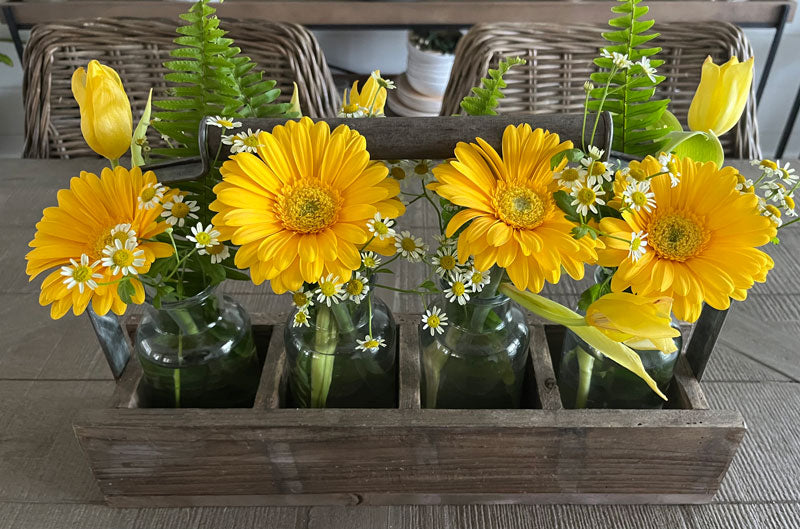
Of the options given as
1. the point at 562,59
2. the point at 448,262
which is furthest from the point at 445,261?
the point at 562,59

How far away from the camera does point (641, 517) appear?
520mm

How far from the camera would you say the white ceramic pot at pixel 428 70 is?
1726mm

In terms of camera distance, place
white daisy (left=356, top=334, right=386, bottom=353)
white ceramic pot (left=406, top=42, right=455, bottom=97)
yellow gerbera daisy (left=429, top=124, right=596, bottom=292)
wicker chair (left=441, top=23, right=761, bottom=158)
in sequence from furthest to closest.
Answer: white ceramic pot (left=406, top=42, right=455, bottom=97) → wicker chair (left=441, top=23, right=761, bottom=158) → white daisy (left=356, top=334, right=386, bottom=353) → yellow gerbera daisy (left=429, top=124, right=596, bottom=292)

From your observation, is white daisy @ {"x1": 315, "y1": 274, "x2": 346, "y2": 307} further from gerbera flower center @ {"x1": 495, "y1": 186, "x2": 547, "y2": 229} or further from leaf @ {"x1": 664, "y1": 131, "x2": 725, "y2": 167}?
leaf @ {"x1": 664, "y1": 131, "x2": 725, "y2": 167}

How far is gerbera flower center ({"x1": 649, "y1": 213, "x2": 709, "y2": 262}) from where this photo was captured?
0.37m

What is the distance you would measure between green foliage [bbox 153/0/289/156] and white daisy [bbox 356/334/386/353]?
0.61 feet

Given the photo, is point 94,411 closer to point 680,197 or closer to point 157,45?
point 680,197

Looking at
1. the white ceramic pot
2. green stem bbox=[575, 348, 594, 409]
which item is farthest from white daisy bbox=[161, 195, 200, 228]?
the white ceramic pot

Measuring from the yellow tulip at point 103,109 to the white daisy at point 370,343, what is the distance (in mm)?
224

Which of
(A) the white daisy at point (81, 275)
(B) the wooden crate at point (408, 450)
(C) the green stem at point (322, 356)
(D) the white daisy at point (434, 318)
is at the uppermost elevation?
(A) the white daisy at point (81, 275)

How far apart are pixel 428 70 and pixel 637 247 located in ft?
4.95

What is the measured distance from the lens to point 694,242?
1.22ft

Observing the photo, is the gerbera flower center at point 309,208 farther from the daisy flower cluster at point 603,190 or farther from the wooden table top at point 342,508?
the wooden table top at point 342,508

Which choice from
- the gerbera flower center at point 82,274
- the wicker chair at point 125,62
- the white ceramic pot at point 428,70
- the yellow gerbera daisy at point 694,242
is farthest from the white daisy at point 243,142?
the white ceramic pot at point 428,70
